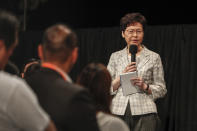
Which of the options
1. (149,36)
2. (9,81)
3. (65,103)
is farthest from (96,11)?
(9,81)

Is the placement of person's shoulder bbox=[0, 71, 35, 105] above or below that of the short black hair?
below

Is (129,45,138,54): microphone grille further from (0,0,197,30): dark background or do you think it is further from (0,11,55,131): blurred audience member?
(0,11,55,131): blurred audience member

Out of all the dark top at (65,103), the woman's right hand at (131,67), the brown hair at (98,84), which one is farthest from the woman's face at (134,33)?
the dark top at (65,103)

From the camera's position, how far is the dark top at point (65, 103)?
166cm

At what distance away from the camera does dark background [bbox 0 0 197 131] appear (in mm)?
4609

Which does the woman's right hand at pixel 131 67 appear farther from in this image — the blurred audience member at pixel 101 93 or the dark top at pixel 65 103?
the dark top at pixel 65 103

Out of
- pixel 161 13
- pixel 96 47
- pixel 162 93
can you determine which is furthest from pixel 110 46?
pixel 162 93

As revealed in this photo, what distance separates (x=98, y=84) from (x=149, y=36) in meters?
2.97

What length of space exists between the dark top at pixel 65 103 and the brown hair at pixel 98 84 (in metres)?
0.28

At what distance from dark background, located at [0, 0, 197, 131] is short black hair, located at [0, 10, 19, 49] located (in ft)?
10.7

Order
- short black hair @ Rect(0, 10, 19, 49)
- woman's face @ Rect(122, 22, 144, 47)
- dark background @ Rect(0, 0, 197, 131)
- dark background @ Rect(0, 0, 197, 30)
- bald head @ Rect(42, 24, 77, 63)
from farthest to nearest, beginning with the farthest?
dark background @ Rect(0, 0, 197, 30), dark background @ Rect(0, 0, 197, 131), woman's face @ Rect(122, 22, 144, 47), bald head @ Rect(42, 24, 77, 63), short black hair @ Rect(0, 10, 19, 49)

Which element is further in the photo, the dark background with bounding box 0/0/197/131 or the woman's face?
the dark background with bounding box 0/0/197/131

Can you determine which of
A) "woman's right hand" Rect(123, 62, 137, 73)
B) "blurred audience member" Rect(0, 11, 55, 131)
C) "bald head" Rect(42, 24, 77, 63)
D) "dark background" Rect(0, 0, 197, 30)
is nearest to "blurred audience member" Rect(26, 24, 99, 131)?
"bald head" Rect(42, 24, 77, 63)

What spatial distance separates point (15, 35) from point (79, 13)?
13.4 feet
